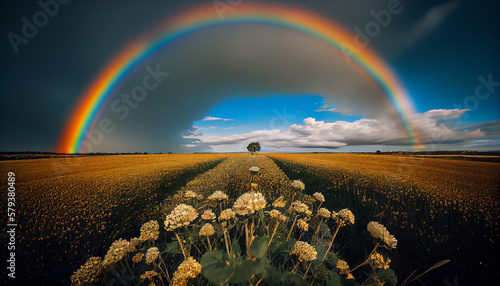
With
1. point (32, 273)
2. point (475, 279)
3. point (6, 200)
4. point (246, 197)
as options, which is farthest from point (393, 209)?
point (6, 200)

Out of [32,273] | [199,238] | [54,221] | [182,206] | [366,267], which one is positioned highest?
[182,206]

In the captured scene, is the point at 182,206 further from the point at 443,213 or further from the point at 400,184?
the point at 400,184

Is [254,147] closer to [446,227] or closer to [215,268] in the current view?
[446,227]

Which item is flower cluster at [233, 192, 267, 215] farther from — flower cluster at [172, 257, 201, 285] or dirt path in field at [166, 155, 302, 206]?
dirt path in field at [166, 155, 302, 206]

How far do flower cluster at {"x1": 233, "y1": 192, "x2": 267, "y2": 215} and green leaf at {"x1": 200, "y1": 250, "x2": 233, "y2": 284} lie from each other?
542 millimetres

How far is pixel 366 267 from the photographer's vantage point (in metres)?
3.94

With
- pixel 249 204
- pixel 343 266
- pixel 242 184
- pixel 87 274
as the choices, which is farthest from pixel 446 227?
pixel 87 274

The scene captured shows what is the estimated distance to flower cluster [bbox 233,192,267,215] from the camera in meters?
2.14

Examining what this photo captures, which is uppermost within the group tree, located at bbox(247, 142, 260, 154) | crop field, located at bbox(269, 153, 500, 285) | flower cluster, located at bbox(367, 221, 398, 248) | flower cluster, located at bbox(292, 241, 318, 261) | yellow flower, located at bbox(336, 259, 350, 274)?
tree, located at bbox(247, 142, 260, 154)

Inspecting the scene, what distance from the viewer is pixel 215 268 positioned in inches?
65.5

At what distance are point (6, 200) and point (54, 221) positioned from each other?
10.4 ft

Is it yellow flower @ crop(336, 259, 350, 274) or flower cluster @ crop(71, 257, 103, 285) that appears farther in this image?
yellow flower @ crop(336, 259, 350, 274)

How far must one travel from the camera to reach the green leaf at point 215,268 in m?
1.55

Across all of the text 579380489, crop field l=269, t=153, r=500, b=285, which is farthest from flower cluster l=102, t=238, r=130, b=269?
crop field l=269, t=153, r=500, b=285
